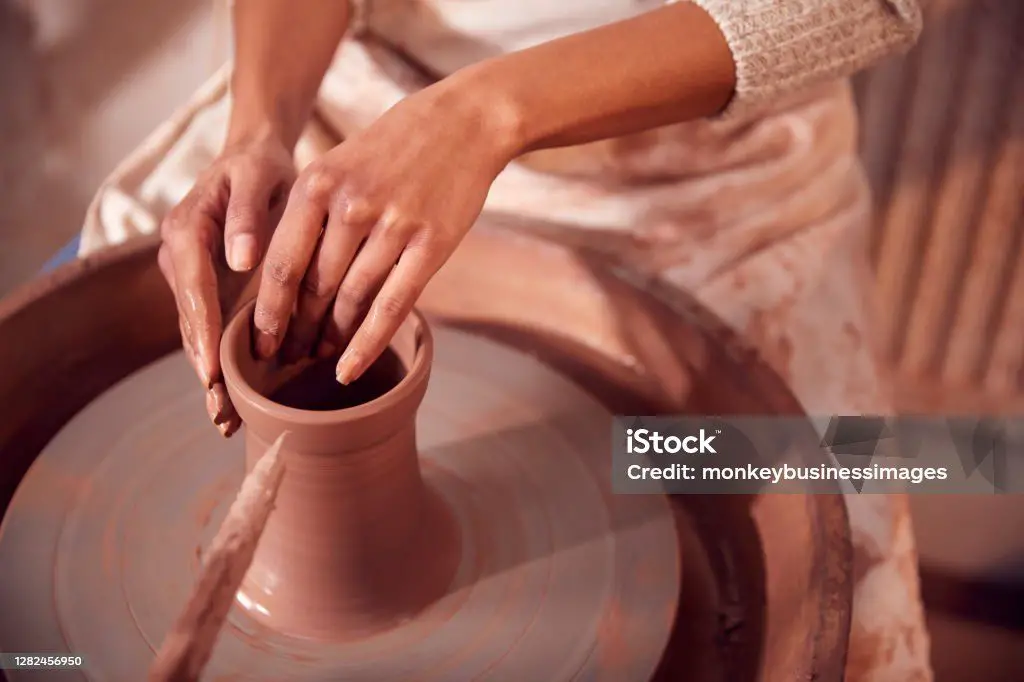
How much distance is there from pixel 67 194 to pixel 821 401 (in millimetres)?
2146

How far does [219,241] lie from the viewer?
0.89 m

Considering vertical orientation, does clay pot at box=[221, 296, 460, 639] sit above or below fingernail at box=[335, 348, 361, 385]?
below

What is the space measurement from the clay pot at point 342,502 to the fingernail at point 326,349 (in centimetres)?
2

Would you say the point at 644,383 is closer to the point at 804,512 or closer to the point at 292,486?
the point at 804,512

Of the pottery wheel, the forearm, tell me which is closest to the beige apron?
the forearm

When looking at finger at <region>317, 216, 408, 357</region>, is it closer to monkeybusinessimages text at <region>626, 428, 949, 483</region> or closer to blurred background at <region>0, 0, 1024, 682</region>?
monkeybusinessimages text at <region>626, 428, 949, 483</region>

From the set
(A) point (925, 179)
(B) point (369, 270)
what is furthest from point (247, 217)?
(A) point (925, 179)

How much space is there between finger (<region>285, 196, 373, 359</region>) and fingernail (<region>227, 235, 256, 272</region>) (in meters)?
0.06

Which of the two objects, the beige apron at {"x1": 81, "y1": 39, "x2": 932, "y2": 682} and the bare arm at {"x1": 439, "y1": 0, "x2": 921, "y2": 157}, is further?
the beige apron at {"x1": 81, "y1": 39, "x2": 932, "y2": 682}

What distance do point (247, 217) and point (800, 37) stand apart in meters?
0.56

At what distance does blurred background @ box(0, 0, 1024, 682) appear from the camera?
170cm

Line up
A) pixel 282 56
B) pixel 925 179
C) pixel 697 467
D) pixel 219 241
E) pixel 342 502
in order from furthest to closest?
pixel 925 179, pixel 282 56, pixel 697 467, pixel 219 241, pixel 342 502

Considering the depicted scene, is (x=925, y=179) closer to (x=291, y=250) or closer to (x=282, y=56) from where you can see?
(x=282, y=56)

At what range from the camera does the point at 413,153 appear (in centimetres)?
78
